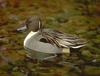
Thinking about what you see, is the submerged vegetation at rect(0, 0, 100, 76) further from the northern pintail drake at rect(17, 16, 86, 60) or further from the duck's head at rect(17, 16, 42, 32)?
the duck's head at rect(17, 16, 42, 32)

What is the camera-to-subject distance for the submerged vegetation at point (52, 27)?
5.62 meters

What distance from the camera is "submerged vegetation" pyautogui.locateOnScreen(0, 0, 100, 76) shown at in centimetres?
562

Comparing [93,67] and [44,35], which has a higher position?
[44,35]

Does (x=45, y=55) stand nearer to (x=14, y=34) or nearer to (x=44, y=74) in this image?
(x=44, y=74)

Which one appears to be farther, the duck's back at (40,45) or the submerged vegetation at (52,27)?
the duck's back at (40,45)

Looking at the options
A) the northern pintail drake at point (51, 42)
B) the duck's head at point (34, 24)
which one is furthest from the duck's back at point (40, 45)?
the duck's head at point (34, 24)

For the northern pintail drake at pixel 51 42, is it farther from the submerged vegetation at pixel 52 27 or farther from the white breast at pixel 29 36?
the submerged vegetation at pixel 52 27

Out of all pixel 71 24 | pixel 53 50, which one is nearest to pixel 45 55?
pixel 53 50

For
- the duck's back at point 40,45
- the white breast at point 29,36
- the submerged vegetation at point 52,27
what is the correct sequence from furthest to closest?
the white breast at point 29,36 < the duck's back at point 40,45 < the submerged vegetation at point 52,27

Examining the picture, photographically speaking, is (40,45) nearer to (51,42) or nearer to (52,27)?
(51,42)

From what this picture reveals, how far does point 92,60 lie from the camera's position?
5.81 m

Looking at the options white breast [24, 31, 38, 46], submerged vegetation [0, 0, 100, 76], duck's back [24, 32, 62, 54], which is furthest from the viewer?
white breast [24, 31, 38, 46]

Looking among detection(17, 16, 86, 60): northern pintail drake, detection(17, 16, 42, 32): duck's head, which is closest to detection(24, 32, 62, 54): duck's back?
detection(17, 16, 86, 60): northern pintail drake

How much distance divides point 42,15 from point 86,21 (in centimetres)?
81
